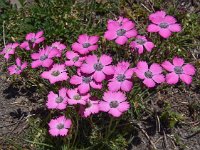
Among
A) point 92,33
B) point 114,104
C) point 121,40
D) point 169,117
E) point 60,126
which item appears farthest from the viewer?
point 92,33

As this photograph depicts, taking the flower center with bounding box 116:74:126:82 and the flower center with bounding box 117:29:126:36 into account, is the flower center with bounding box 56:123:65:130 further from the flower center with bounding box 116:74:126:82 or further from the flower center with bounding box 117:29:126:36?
the flower center with bounding box 117:29:126:36

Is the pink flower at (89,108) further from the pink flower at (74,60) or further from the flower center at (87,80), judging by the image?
the pink flower at (74,60)

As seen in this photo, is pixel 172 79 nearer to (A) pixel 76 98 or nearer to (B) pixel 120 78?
(B) pixel 120 78

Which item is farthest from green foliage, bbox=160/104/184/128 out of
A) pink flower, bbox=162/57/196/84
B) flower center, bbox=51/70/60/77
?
flower center, bbox=51/70/60/77

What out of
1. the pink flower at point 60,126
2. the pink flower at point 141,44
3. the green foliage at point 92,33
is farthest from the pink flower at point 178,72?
the pink flower at point 60,126

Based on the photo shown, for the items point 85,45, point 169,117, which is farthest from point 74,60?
point 169,117

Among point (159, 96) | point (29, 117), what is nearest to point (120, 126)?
point (159, 96)
